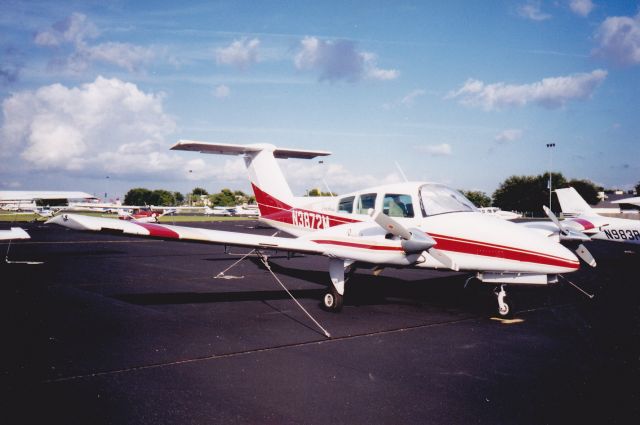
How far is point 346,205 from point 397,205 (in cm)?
161

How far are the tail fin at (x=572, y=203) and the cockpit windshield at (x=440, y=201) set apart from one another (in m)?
15.4

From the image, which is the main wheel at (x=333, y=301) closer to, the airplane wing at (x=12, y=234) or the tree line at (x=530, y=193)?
the airplane wing at (x=12, y=234)

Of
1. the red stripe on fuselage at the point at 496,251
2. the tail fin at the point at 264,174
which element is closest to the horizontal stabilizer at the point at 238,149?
the tail fin at the point at 264,174

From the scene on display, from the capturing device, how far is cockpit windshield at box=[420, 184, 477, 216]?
8742 mm

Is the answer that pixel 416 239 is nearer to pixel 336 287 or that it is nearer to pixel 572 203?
pixel 336 287

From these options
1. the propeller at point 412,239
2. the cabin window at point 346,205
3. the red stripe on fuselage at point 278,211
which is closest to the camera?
the propeller at point 412,239

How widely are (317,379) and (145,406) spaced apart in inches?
77.3

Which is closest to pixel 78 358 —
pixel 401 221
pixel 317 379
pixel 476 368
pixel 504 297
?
pixel 317 379

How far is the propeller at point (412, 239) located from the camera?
7.93 meters

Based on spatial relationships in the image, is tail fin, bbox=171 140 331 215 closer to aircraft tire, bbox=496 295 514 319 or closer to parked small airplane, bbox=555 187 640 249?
aircraft tire, bbox=496 295 514 319

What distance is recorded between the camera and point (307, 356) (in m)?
6.08

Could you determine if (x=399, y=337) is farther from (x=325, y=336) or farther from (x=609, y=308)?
(x=609, y=308)

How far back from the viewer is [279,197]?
13516mm

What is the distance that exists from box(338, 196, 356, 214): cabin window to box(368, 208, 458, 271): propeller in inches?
82.8
